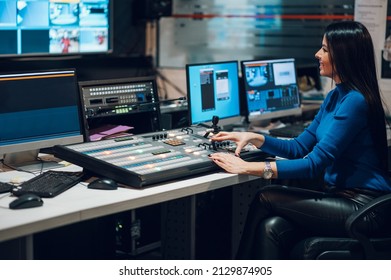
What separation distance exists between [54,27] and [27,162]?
1970mm

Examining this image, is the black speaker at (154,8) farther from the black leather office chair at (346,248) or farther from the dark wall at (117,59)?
the black leather office chair at (346,248)

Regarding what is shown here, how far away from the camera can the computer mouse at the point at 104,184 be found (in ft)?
8.20

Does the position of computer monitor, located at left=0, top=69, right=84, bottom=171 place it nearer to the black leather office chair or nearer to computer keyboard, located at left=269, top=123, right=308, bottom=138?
the black leather office chair

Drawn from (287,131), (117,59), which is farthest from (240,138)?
(117,59)

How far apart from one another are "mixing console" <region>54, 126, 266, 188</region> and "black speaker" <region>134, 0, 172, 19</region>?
2.44 m

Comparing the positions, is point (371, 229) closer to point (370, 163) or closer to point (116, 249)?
point (370, 163)

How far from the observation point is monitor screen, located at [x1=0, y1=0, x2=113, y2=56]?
4531mm

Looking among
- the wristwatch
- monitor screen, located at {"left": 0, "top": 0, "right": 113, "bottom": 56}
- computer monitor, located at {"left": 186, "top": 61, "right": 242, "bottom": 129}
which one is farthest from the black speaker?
the wristwatch

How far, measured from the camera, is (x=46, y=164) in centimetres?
299

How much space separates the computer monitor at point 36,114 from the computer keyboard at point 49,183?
0.78ft

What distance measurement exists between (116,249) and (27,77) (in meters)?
1.06

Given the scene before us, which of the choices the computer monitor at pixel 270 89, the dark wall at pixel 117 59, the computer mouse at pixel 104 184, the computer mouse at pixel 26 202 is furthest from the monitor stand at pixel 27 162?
the dark wall at pixel 117 59

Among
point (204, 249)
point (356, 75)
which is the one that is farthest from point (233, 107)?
point (356, 75)

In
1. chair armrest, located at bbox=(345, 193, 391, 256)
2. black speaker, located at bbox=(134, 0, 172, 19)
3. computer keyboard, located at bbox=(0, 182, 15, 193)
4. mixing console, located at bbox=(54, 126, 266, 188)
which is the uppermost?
black speaker, located at bbox=(134, 0, 172, 19)
